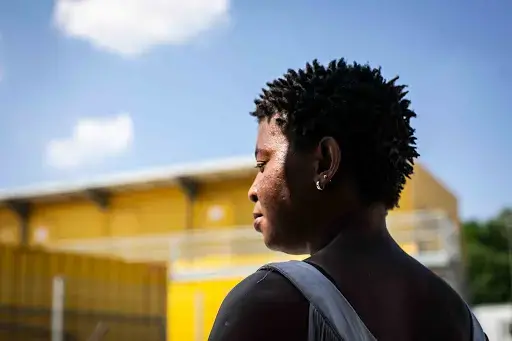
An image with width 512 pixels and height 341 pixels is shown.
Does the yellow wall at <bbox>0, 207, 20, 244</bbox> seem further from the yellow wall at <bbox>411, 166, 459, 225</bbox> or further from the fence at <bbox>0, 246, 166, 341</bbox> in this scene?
the yellow wall at <bbox>411, 166, 459, 225</bbox>

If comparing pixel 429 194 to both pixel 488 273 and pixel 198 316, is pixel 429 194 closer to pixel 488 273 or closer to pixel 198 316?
pixel 198 316

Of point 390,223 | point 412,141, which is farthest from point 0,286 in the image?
point 412,141

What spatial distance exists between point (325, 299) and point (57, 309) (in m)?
6.85

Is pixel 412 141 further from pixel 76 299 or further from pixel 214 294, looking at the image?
pixel 214 294

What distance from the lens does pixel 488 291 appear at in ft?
100

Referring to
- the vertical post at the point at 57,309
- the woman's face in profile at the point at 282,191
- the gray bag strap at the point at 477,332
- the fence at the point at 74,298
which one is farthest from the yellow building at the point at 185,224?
the woman's face in profile at the point at 282,191

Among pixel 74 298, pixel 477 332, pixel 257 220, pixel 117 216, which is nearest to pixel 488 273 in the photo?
pixel 117 216

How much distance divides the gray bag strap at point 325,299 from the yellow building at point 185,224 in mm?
9487

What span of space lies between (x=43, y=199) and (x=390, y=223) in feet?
22.6

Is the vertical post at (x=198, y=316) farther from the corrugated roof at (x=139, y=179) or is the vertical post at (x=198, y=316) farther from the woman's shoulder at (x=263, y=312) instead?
the woman's shoulder at (x=263, y=312)

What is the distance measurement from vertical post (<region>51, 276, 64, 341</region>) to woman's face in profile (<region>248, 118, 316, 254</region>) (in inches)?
258

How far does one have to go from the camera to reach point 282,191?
2.93 feet

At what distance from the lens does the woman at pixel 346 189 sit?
2.82 feet

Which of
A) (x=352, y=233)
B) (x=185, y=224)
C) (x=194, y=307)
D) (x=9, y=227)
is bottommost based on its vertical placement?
(x=194, y=307)
